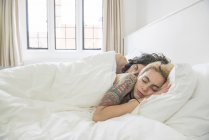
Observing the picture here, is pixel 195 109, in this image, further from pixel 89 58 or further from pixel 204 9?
pixel 89 58

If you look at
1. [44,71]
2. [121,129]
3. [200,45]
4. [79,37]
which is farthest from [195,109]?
[79,37]

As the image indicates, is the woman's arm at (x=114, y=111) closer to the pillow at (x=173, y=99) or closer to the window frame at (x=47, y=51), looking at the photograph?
the pillow at (x=173, y=99)

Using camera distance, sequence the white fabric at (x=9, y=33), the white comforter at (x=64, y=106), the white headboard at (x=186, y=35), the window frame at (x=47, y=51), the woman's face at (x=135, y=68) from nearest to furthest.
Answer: the white comforter at (x=64, y=106), the white headboard at (x=186, y=35), the woman's face at (x=135, y=68), the white fabric at (x=9, y=33), the window frame at (x=47, y=51)

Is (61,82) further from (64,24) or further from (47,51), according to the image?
(64,24)

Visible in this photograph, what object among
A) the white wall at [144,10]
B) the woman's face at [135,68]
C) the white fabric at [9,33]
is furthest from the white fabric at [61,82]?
the white fabric at [9,33]

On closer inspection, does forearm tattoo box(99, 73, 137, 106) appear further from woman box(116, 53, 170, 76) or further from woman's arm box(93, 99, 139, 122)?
woman box(116, 53, 170, 76)

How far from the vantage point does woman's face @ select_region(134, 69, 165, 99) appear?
976 millimetres

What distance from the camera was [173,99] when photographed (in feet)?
2.57

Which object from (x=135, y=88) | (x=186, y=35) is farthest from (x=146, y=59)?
(x=135, y=88)

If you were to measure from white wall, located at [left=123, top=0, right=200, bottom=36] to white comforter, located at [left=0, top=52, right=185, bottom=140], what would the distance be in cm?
137

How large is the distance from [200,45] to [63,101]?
0.70m

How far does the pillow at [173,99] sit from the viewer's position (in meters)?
0.78

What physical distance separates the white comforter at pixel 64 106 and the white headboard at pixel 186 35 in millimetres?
405

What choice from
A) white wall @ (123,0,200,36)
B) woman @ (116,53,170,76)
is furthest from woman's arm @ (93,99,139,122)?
white wall @ (123,0,200,36)
